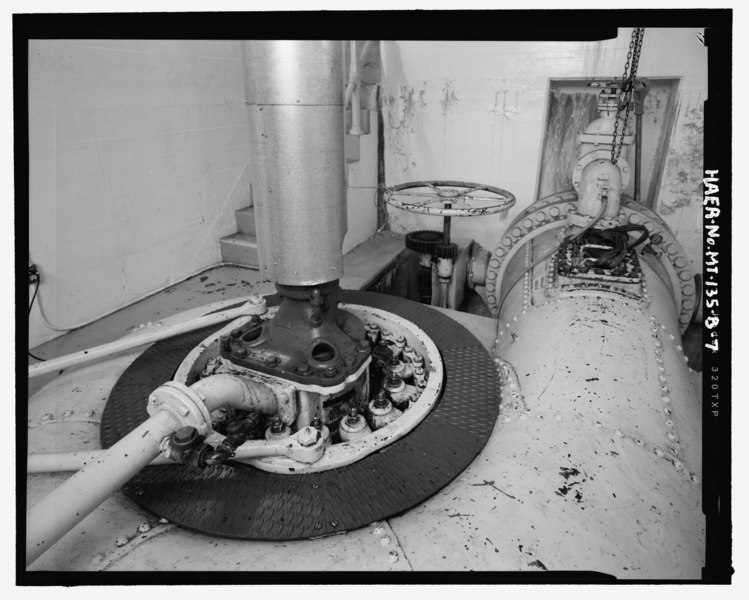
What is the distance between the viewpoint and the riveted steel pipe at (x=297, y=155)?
4.49 feet

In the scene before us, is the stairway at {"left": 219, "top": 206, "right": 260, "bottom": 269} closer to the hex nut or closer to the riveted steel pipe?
the riveted steel pipe

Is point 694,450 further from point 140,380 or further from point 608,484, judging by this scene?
point 140,380

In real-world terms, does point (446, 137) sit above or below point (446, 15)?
above

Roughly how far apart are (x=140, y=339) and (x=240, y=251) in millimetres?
1285

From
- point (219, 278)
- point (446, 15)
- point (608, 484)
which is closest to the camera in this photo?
point (446, 15)

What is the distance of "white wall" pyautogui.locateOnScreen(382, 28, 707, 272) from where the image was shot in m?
3.44

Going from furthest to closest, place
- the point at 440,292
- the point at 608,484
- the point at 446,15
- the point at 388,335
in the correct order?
1. the point at 440,292
2. the point at 388,335
3. the point at 608,484
4. the point at 446,15

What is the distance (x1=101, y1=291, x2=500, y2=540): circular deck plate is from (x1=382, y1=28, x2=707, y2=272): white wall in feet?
9.14

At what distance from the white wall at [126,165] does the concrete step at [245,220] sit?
0.07 metres

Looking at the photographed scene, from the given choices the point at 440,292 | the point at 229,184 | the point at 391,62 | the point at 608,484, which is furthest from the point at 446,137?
the point at 608,484

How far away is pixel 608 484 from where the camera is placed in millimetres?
1361

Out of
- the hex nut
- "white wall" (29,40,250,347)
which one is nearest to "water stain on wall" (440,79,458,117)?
"white wall" (29,40,250,347)

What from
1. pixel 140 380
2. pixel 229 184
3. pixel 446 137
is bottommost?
pixel 140 380

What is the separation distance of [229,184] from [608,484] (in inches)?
104
